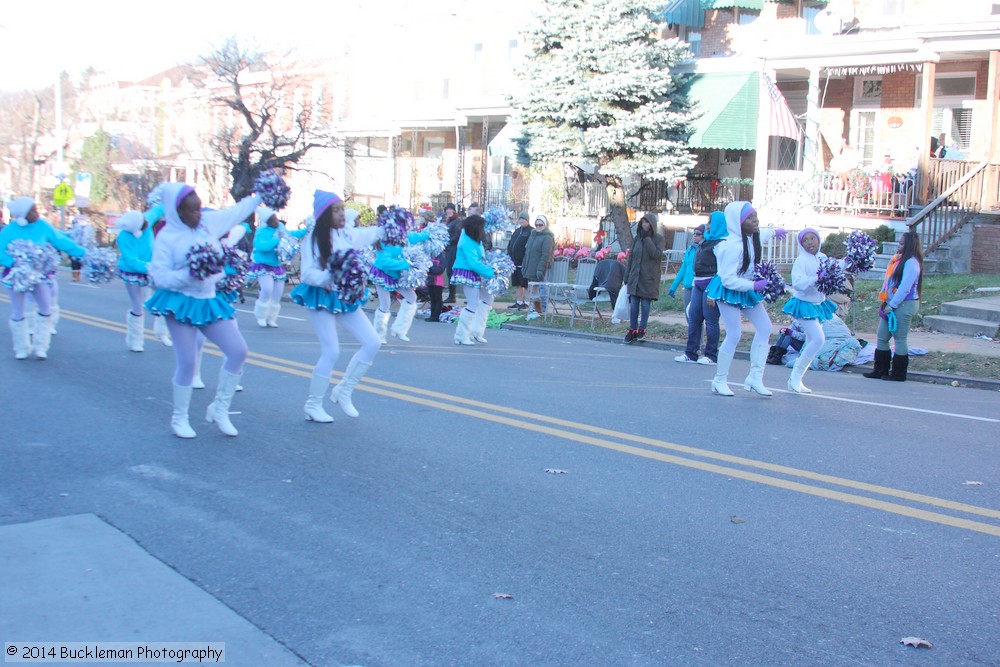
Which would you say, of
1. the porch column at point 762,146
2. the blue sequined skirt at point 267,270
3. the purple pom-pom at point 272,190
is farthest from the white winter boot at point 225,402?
the porch column at point 762,146

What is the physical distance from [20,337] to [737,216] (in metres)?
8.30

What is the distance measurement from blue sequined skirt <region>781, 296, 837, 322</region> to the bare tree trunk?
51.5 feet

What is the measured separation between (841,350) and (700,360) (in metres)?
1.83

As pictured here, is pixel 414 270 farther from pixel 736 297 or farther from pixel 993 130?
pixel 993 130

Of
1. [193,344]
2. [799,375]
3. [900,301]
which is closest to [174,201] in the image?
[193,344]

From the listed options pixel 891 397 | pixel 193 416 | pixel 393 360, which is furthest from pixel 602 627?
pixel 393 360

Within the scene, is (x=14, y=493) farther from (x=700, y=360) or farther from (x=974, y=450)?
(x=700, y=360)

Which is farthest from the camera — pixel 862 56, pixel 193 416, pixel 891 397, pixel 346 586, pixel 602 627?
pixel 862 56

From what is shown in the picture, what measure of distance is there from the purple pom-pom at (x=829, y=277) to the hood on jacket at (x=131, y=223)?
7.88 meters

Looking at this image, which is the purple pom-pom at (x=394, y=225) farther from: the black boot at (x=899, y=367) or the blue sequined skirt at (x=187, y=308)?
the black boot at (x=899, y=367)

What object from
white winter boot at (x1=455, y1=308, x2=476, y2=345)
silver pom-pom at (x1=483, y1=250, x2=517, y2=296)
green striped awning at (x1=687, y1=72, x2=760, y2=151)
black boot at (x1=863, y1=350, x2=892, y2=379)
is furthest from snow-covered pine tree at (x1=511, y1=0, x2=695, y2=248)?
black boot at (x1=863, y1=350, x2=892, y2=379)

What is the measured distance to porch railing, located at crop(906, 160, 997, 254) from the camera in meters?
21.5

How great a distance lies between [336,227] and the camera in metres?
8.29

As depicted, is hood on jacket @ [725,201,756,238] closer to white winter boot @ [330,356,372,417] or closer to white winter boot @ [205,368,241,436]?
white winter boot @ [330,356,372,417]
